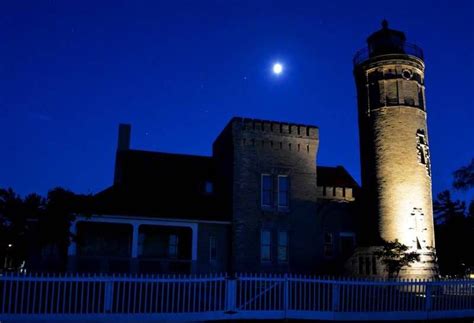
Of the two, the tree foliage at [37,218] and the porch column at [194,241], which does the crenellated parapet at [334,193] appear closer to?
the porch column at [194,241]

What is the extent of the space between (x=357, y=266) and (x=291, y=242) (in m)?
3.38

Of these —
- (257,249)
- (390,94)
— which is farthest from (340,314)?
(390,94)

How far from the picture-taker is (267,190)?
23719 mm

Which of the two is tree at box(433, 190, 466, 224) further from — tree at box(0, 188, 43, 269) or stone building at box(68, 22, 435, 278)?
tree at box(0, 188, 43, 269)

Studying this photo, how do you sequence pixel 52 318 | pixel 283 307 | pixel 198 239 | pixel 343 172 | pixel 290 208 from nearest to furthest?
pixel 52 318 → pixel 283 307 → pixel 198 239 → pixel 290 208 → pixel 343 172

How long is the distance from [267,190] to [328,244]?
4.47 m

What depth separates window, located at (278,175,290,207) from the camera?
78.2ft

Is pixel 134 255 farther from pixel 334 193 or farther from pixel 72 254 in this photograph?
pixel 334 193

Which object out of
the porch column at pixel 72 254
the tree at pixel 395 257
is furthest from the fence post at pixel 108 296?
the tree at pixel 395 257

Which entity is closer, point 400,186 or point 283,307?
point 283,307

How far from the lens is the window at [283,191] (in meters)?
23.8

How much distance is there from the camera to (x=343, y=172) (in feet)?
99.1

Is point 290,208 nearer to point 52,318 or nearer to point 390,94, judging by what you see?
point 390,94

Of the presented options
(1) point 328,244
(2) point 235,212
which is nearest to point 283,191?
(2) point 235,212
